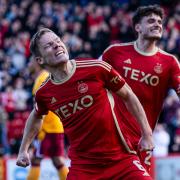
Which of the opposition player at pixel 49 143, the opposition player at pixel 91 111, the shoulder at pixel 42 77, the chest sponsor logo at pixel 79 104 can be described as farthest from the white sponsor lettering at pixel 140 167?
the opposition player at pixel 49 143

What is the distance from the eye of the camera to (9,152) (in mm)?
16344

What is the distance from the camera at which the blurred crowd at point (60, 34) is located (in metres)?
17.0

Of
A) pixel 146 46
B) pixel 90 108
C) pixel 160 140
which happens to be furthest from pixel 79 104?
pixel 160 140

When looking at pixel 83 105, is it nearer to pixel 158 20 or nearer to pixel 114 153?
pixel 114 153

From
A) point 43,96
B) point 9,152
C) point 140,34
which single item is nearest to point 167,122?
point 9,152

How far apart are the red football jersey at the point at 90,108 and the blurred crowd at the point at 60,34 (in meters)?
9.71

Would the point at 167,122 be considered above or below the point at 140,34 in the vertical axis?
below

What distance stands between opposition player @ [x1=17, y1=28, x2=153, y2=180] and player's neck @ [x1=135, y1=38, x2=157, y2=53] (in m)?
1.55

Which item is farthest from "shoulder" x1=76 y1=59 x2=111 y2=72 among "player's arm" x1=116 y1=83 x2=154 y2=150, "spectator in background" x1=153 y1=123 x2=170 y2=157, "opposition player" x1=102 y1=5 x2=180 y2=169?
"spectator in background" x1=153 y1=123 x2=170 y2=157

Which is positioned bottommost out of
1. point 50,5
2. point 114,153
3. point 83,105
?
point 114,153

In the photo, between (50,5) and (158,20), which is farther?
(50,5)

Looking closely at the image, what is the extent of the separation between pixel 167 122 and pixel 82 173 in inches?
404

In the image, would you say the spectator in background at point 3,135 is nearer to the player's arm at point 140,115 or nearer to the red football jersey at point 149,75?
the red football jersey at point 149,75

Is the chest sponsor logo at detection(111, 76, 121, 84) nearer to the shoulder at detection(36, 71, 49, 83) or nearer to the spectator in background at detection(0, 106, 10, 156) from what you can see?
the shoulder at detection(36, 71, 49, 83)
